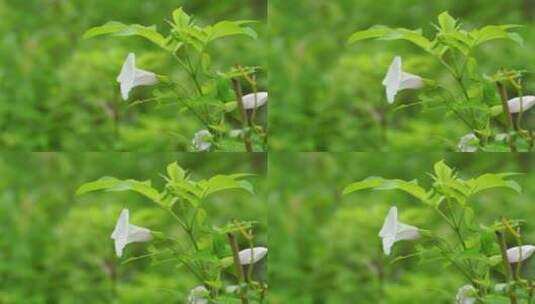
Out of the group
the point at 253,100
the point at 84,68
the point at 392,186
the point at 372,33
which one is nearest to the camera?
the point at 392,186

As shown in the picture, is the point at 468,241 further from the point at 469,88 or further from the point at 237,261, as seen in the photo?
the point at 237,261

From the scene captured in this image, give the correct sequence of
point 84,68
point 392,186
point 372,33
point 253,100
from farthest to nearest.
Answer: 1. point 84,68
2. point 253,100
3. point 372,33
4. point 392,186

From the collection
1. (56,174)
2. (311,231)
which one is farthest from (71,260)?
(311,231)

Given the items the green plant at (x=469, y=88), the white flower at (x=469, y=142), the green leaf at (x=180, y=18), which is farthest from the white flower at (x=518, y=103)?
the green leaf at (x=180, y=18)

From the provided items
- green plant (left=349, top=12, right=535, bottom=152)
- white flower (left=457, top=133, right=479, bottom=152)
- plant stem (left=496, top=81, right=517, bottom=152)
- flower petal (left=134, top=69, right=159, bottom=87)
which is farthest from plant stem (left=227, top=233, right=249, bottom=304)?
plant stem (left=496, top=81, right=517, bottom=152)

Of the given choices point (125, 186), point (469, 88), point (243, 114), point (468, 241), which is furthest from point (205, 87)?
point (468, 241)

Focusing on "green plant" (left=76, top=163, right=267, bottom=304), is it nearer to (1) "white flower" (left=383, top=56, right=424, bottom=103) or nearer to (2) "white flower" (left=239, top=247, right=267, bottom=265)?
(2) "white flower" (left=239, top=247, right=267, bottom=265)
